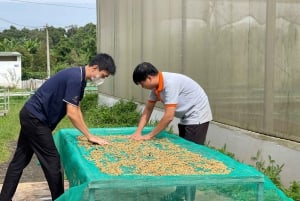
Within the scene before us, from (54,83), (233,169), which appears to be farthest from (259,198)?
(54,83)

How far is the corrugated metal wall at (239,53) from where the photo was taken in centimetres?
539

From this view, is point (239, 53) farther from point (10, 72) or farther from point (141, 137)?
point (10, 72)

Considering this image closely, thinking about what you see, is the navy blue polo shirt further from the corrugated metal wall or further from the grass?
A: the grass

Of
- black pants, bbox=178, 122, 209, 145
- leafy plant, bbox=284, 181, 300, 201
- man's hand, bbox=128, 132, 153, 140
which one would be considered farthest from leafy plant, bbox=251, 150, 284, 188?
man's hand, bbox=128, 132, 153, 140

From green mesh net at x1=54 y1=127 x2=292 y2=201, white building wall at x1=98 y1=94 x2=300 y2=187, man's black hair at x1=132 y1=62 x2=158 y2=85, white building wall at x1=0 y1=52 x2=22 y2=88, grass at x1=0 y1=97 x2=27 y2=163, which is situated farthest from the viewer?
white building wall at x1=0 y1=52 x2=22 y2=88

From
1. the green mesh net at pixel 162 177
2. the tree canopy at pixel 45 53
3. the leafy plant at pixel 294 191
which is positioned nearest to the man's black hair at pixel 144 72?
the green mesh net at pixel 162 177

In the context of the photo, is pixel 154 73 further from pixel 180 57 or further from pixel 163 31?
pixel 163 31

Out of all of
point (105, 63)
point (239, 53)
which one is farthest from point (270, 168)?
point (105, 63)

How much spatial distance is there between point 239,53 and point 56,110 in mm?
2821

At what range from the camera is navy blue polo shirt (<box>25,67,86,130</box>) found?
4320 millimetres

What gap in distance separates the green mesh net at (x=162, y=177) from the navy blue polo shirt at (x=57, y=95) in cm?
51

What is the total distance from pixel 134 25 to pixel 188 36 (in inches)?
156

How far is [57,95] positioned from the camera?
446 cm

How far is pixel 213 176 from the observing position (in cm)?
323
